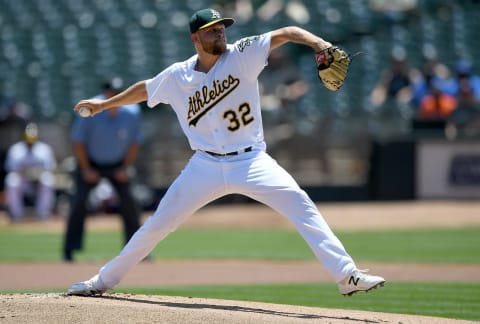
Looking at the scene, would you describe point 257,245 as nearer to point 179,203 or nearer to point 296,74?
point 296,74

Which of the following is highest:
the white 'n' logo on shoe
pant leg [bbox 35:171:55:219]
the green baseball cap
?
the green baseball cap

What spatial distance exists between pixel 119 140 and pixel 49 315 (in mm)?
6092

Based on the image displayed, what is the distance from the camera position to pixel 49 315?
19.6 ft

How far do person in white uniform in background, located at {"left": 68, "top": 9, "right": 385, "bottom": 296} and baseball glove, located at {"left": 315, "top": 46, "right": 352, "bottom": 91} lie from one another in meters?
0.27

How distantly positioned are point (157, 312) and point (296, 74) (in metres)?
13.6

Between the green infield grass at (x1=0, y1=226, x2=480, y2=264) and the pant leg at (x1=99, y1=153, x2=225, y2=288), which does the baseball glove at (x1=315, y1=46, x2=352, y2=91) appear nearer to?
the pant leg at (x1=99, y1=153, x2=225, y2=288)

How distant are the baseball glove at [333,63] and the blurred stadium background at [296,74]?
11.6 meters

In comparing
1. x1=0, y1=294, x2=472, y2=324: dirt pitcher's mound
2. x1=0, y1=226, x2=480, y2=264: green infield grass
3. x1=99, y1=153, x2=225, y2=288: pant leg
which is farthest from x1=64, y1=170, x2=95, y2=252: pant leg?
x1=99, y1=153, x2=225, y2=288: pant leg

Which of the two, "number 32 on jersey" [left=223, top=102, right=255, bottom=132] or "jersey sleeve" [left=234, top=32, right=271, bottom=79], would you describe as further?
"number 32 on jersey" [left=223, top=102, right=255, bottom=132]

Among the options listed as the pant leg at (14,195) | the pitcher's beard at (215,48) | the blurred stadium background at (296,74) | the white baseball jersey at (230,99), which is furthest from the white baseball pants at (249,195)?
the pant leg at (14,195)

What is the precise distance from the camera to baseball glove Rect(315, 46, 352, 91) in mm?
5930

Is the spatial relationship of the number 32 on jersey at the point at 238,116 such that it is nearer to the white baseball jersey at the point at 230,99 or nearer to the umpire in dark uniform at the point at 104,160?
the white baseball jersey at the point at 230,99

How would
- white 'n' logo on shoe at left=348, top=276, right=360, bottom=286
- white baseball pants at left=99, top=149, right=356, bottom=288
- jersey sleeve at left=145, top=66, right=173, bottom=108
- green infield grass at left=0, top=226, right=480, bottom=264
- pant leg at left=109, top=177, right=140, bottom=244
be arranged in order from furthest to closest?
green infield grass at left=0, top=226, right=480, bottom=264, pant leg at left=109, top=177, right=140, bottom=244, jersey sleeve at left=145, top=66, right=173, bottom=108, white baseball pants at left=99, top=149, right=356, bottom=288, white 'n' logo on shoe at left=348, top=276, right=360, bottom=286

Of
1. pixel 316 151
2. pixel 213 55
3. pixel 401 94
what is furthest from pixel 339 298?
pixel 401 94
